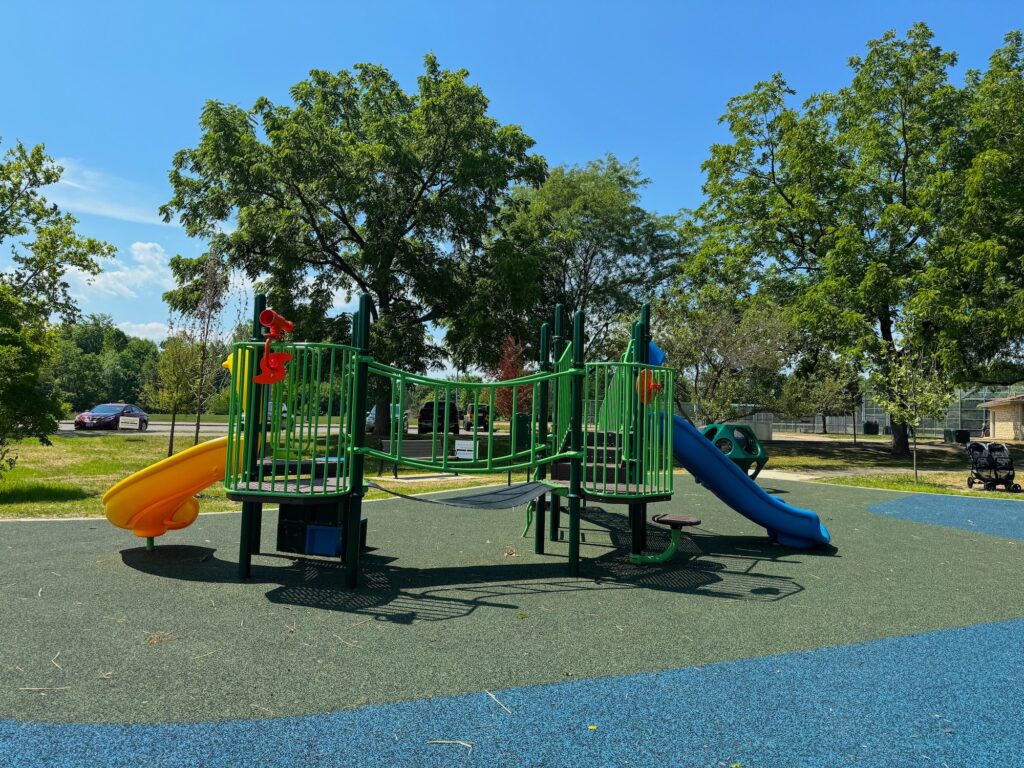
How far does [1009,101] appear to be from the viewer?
2222 centimetres

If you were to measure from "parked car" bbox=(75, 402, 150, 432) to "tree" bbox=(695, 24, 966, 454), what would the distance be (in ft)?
91.2

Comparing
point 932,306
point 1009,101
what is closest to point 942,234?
point 932,306

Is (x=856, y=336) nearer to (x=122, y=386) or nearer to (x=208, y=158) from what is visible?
→ (x=208, y=158)

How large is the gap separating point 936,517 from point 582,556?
6573 millimetres

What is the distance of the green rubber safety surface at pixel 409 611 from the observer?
11.1 ft

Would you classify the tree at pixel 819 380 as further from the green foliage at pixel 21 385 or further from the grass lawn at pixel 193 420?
the grass lawn at pixel 193 420

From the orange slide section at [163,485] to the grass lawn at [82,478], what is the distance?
8.99ft

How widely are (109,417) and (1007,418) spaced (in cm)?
5773

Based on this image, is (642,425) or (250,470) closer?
(250,470)

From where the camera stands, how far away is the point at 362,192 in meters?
21.6

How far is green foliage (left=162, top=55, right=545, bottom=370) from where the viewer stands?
846 inches

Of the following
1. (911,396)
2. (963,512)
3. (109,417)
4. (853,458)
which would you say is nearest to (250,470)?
(963,512)

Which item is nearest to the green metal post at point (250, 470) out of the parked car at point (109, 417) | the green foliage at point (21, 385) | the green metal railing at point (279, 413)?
the green metal railing at point (279, 413)

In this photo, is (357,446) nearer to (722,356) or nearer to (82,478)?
(82,478)
